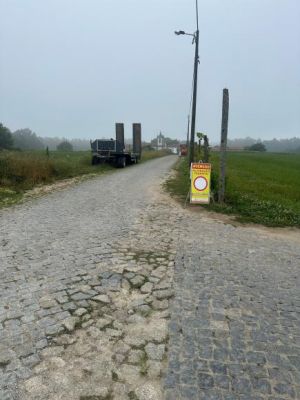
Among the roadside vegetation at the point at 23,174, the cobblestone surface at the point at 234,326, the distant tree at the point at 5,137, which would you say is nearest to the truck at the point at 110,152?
the roadside vegetation at the point at 23,174

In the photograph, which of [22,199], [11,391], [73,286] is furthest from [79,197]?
[11,391]

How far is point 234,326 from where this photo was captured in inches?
134

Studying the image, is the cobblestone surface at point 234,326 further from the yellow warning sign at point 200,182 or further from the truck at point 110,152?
the truck at point 110,152

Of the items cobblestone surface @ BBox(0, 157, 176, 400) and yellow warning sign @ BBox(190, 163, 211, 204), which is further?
yellow warning sign @ BBox(190, 163, 211, 204)

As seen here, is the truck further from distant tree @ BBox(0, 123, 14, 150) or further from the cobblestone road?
distant tree @ BBox(0, 123, 14, 150)

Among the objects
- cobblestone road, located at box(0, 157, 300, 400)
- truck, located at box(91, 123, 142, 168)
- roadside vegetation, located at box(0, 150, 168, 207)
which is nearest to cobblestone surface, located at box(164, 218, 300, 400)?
cobblestone road, located at box(0, 157, 300, 400)

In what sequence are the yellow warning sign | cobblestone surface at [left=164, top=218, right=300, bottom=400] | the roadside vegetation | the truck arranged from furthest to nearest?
the truck, the roadside vegetation, the yellow warning sign, cobblestone surface at [left=164, top=218, right=300, bottom=400]

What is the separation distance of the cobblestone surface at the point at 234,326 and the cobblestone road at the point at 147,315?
0.04ft

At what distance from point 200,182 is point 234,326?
22.1 ft

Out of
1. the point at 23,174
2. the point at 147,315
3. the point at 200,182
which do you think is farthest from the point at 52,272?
the point at 23,174

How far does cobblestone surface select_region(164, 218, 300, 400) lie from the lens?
263 cm

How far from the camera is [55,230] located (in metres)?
6.91

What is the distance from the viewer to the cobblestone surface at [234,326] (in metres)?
2.63

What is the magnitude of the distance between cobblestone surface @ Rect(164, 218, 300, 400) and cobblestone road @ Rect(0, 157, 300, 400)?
0.04 ft
